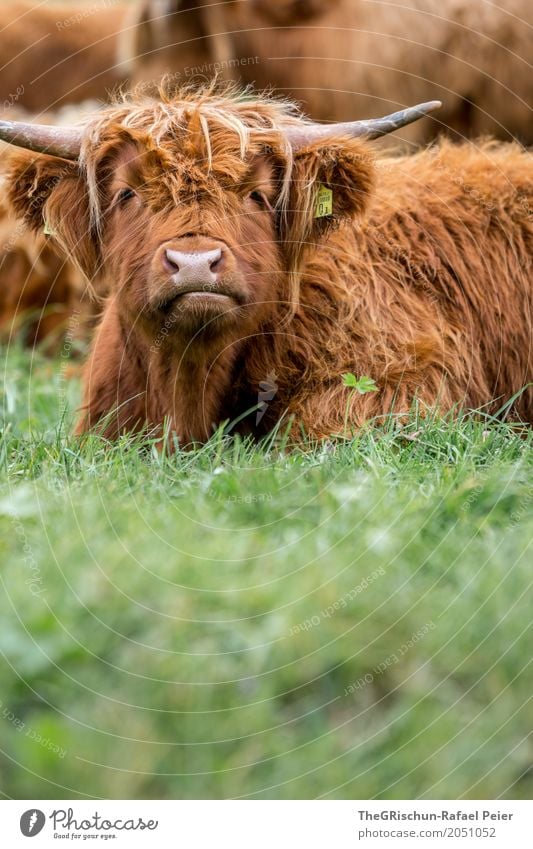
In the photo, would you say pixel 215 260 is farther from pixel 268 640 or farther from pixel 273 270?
pixel 268 640

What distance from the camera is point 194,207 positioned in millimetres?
4160

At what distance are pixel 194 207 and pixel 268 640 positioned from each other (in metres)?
2.08

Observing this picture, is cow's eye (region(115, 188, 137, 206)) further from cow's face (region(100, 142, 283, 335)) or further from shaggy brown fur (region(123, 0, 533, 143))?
shaggy brown fur (region(123, 0, 533, 143))

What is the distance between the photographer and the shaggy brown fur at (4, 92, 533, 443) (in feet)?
13.9

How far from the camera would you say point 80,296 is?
7.78 metres

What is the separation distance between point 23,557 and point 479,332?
2.91 meters

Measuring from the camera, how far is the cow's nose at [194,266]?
3947 mm

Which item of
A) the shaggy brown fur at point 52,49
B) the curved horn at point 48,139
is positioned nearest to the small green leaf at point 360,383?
the curved horn at point 48,139

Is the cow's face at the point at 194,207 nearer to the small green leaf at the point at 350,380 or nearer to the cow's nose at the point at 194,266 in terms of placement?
the cow's nose at the point at 194,266

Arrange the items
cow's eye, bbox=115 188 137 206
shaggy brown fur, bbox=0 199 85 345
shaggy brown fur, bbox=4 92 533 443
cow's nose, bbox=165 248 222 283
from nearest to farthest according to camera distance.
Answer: cow's nose, bbox=165 248 222 283 < shaggy brown fur, bbox=4 92 533 443 < cow's eye, bbox=115 188 137 206 < shaggy brown fur, bbox=0 199 85 345

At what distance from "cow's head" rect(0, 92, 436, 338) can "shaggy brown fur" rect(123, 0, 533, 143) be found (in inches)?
154

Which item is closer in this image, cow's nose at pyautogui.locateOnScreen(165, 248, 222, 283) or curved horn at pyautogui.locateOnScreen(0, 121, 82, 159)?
cow's nose at pyautogui.locateOnScreen(165, 248, 222, 283)

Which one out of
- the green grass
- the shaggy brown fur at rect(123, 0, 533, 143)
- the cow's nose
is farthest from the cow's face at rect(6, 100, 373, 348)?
the shaggy brown fur at rect(123, 0, 533, 143)

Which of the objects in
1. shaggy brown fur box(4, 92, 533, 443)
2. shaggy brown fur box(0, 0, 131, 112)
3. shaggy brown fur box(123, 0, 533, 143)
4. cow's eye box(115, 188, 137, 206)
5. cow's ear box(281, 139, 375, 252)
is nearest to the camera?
shaggy brown fur box(4, 92, 533, 443)
